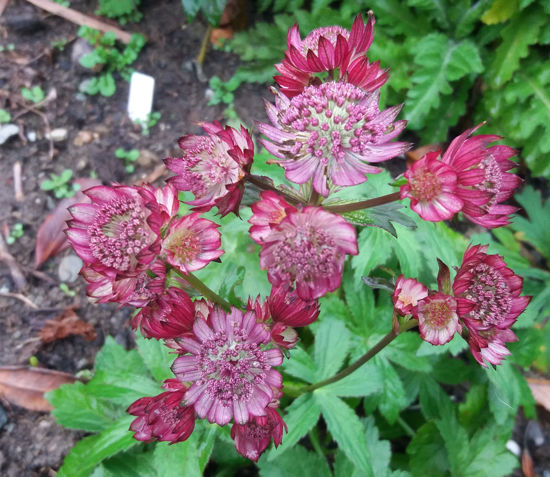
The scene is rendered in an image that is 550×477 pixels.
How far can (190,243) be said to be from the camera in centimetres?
108

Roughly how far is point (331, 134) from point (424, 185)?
0.24 meters

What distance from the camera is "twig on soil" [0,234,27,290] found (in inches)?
88.8

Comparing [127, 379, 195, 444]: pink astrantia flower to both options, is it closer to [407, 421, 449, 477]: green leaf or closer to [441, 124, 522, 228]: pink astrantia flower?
[441, 124, 522, 228]: pink astrantia flower

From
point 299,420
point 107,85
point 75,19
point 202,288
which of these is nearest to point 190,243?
point 202,288

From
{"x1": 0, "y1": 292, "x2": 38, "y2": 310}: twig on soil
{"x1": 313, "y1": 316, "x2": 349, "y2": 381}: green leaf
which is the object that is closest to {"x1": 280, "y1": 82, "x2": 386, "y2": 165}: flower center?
{"x1": 313, "y1": 316, "x2": 349, "y2": 381}: green leaf

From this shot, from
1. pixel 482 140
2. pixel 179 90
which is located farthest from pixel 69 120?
pixel 482 140

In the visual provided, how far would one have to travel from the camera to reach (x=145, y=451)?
1.74 m

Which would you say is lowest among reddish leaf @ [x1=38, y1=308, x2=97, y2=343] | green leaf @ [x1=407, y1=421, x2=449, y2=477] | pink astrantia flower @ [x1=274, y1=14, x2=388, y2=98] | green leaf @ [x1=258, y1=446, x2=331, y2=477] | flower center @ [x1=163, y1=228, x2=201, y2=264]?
reddish leaf @ [x1=38, y1=308, x2=97, y2=343]

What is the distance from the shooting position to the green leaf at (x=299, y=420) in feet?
4.75

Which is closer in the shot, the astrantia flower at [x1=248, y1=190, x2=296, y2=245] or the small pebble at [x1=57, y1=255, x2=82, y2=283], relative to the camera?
the astrantia flower at [x1=248, y1=190, x2=296, y2=245]

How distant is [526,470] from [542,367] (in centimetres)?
44

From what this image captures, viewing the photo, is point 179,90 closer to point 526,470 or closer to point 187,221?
point 187,221

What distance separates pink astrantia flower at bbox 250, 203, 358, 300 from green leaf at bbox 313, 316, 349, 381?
Result: 0.76m

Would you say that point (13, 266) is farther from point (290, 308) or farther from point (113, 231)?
point (290, 308)
